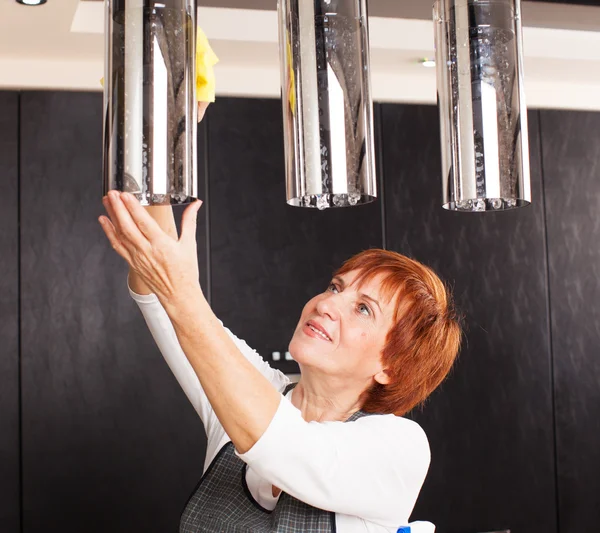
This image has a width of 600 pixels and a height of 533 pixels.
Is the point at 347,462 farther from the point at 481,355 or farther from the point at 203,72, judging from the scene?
the point at 481,355

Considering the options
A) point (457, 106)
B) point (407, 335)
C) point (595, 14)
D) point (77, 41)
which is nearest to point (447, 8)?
point (457, 106)

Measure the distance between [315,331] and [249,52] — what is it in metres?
1.75

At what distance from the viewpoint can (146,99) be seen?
50 centimetres

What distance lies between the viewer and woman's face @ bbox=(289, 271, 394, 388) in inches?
51.2

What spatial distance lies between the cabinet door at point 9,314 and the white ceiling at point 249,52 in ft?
0.57

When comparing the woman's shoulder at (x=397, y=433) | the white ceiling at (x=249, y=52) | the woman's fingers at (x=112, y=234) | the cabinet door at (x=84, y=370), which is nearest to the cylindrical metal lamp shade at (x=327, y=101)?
the woman's fingers at (x=112, y=234)

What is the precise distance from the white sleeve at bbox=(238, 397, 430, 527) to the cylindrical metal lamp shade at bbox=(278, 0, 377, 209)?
40 cm

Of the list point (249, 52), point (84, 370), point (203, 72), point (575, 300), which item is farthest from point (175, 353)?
point (575, 300)

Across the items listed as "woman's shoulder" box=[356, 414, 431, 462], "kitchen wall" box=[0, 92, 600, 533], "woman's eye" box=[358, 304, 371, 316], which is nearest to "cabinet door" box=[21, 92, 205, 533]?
"kitchen wall" box=[0, 92, 600, 533]

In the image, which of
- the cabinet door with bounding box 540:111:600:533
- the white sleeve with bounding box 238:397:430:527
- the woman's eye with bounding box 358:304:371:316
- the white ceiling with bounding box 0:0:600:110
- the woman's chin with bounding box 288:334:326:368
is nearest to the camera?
the white sleeve with bounding box 238:397:430:527

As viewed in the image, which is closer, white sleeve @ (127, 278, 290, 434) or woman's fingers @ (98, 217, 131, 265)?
woman's fingers @ (98, 217, 131, 265)

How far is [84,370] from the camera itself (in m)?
2.74

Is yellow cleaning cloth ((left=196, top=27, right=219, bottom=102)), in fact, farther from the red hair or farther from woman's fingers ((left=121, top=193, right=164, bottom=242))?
the red hair

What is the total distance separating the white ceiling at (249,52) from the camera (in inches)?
100
